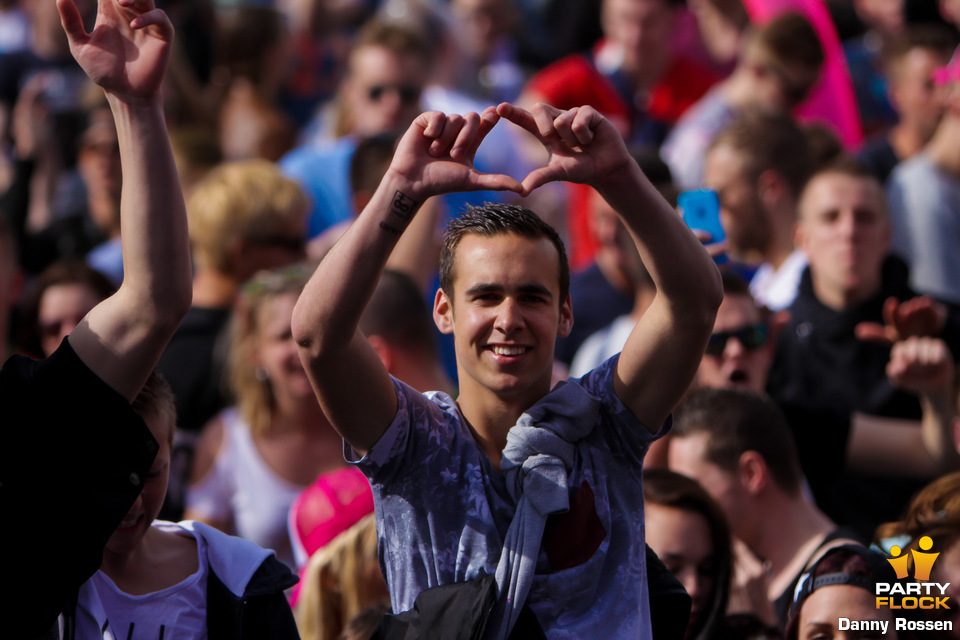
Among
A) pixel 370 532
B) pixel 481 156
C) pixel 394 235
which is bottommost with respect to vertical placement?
pixel 370 532

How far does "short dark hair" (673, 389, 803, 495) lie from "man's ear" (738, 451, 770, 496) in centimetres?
1

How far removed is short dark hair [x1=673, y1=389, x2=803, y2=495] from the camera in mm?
3762

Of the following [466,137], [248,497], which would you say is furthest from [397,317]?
[466,137]

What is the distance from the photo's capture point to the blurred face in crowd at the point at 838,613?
117 inches

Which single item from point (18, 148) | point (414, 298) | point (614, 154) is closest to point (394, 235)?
point (614, 154)

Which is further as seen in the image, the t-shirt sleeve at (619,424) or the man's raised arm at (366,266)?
the t-shirt sleeve at (619,424)

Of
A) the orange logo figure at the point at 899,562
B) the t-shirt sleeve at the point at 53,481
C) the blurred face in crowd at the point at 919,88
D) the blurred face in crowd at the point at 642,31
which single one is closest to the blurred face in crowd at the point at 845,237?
the blurred face in crowd at the point at 919,88

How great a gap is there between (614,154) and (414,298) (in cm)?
218

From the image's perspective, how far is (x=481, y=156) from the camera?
6246mm

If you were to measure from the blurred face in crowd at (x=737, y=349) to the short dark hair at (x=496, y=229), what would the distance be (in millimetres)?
1765

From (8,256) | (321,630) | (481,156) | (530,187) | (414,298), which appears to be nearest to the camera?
(530,187)

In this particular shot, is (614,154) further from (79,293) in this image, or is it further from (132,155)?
(79,293)

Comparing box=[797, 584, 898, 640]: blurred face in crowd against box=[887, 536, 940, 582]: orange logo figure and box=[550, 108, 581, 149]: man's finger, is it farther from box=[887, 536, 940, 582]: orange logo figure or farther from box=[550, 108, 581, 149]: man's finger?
box=[550, 108, 581, 149]: man's finger

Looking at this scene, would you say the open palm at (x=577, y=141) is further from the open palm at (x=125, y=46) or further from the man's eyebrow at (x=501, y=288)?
the open palm at (x=125, y=46)
